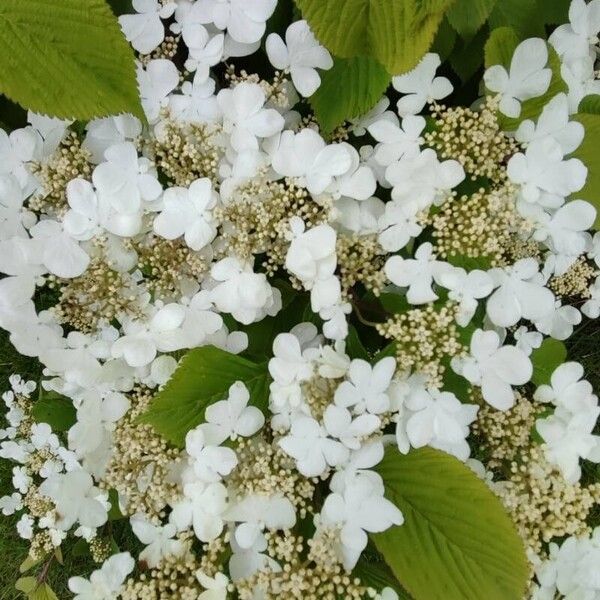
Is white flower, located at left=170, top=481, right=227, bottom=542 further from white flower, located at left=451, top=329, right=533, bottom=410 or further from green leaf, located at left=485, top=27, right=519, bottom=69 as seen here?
green leaf, located at left=485, top=27, right=519, bottom=69

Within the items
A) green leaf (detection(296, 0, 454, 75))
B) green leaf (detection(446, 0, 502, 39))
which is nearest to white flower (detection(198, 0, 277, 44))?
green leaf (detection(296, 0, 454, 75))

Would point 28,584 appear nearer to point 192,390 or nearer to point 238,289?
point 192,390

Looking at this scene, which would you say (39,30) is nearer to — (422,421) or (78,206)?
(78,206)

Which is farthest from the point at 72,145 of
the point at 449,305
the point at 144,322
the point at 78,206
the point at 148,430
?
the point at 449,305

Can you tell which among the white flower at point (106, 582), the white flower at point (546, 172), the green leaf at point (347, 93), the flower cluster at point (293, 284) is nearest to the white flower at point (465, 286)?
the flower cluster at point (293, 284)

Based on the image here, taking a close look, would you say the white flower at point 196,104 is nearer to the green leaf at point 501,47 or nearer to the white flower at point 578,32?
the green leaf at point 501,47

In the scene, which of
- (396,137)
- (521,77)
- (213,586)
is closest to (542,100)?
(521,77)
